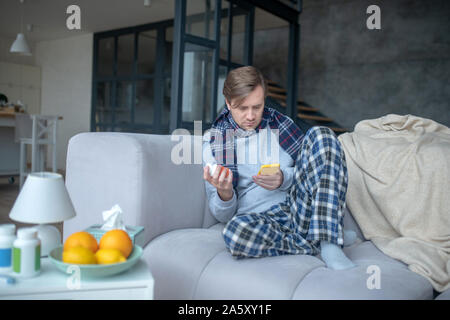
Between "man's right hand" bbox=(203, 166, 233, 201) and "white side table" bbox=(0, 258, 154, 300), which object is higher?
"man's right hand" bbox=(203, 166, 233, 201)

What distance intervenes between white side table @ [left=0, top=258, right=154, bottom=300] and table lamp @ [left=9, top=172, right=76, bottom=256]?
0.38ft

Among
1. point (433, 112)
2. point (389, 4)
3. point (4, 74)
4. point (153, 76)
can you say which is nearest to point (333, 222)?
point (433, 112)

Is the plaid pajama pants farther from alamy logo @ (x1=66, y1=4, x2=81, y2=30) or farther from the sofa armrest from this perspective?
alamy logo @ (x1=66, y1=4, x2=81, y2=30)

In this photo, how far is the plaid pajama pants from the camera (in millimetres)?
1236

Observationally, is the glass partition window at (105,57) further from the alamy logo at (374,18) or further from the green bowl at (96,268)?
the green bowl at (96,268)

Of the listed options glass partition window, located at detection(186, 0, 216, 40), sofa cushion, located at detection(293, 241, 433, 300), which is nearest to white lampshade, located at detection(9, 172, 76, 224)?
sofa cushion, located at detection(293, 241, 433, 300)

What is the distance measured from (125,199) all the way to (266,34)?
5.90 m

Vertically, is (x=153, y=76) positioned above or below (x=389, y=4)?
below

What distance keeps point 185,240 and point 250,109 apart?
0.54 metres

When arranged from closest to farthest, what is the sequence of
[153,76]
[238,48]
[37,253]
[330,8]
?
1. [37,253]
2. [238,48]
3. [330,8]
4. [153,76]

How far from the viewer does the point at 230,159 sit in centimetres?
157

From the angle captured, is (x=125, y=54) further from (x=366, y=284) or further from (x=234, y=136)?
(x=366, y=284)
